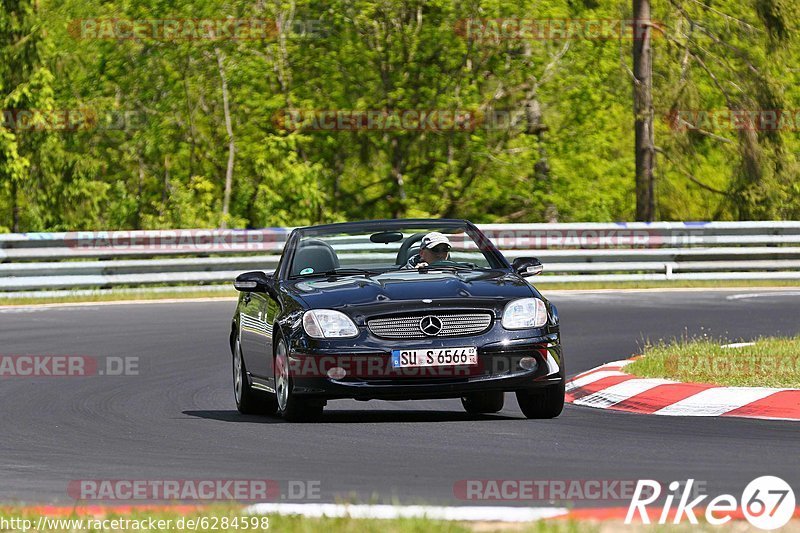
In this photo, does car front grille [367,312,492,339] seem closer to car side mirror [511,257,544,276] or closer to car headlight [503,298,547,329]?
car headlight [503,298,547,329]

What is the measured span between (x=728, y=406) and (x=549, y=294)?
14.7m

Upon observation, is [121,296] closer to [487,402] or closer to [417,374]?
[487,402]

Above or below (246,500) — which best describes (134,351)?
below

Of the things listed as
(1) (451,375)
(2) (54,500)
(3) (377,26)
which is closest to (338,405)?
(1) (451,375)

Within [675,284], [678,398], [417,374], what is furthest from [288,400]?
[675,284]

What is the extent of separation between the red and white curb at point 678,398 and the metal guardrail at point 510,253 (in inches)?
538

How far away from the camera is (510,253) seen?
27.9 m

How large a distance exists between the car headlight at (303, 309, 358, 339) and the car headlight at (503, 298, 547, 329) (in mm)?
1004

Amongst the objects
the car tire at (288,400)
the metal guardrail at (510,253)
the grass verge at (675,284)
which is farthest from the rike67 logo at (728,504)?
the grass verge at (675,284)

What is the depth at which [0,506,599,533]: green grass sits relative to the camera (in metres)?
6.50

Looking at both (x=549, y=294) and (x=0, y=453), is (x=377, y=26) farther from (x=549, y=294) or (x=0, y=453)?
(x=0, y=453)

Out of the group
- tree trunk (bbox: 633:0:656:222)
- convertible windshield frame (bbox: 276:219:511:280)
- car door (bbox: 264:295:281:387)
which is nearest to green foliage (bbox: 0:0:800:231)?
tree trunk (bbox: 633:0:656:222)

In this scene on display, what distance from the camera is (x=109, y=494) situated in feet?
26.8

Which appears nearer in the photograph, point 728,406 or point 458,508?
point 458,508
